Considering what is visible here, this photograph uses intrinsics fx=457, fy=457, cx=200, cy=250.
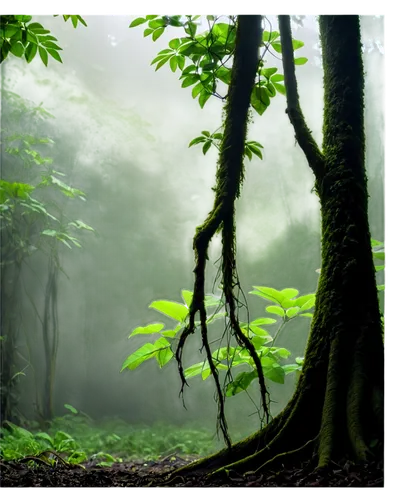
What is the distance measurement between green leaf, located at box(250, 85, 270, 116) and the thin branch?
234 millimetres

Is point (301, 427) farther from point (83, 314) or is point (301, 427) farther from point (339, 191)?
point (83, 314)

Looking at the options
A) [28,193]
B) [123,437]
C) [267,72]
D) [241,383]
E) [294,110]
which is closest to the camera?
[294,110]

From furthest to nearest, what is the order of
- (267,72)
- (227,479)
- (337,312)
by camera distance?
(267,72) → (337,312) → (227,479)

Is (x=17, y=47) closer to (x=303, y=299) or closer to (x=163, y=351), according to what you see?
(x=163, y=351)

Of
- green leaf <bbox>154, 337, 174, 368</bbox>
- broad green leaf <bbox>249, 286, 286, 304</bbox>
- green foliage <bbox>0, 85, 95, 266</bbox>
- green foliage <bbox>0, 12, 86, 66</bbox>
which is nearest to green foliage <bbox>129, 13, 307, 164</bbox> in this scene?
green foliage <bbox>0, 12, 86, 66</bbox>

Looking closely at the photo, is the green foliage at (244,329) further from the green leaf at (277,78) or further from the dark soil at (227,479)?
the green leaf at (277,78)

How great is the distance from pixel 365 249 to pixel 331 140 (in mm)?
371

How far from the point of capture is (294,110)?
1.45 meters

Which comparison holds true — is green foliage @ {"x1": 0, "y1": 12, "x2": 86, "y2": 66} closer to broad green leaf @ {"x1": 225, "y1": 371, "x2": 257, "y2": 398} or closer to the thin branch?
the thin branch

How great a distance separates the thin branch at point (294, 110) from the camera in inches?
56.6

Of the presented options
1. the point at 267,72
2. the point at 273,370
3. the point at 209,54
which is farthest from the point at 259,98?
the point at 273,370

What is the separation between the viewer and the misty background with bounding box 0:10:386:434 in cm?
486

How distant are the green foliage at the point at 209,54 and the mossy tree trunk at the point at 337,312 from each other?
0.66 feet

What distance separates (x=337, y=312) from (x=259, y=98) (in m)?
0.86
